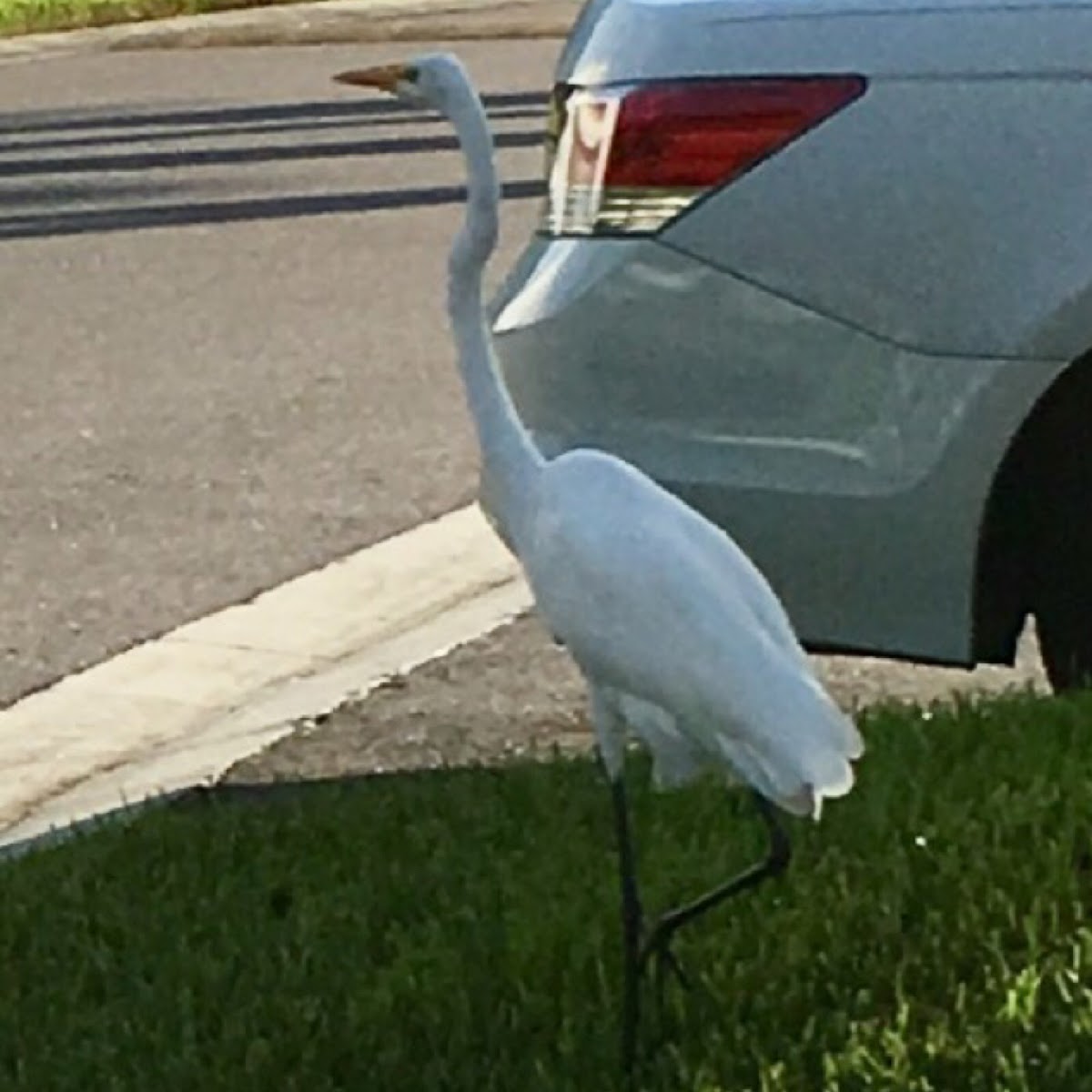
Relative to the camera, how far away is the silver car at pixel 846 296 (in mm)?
5320

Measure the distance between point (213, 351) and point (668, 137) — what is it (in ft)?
17.7

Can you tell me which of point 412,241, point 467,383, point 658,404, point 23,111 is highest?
point 467,383

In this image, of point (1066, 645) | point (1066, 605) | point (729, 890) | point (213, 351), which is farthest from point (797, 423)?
point (213, 351)

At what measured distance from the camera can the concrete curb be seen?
73.7 ft

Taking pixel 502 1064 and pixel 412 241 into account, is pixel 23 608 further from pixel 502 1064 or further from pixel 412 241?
pixel 412 241

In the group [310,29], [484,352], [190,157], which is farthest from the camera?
[310,29]

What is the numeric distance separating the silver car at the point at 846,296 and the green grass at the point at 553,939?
1.18 feet

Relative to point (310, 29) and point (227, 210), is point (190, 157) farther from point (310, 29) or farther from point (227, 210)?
point (310, 29)

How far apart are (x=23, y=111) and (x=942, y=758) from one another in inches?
549

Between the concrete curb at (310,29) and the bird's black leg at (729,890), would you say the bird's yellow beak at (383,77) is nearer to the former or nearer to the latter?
the bird's black leg at (729,890)

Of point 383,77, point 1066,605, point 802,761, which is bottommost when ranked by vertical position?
point 1066,605

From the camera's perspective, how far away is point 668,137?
5.48 meters

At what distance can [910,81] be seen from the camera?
5.35 metres

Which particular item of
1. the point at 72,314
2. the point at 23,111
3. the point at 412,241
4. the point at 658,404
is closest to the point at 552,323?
the point at 658,404
